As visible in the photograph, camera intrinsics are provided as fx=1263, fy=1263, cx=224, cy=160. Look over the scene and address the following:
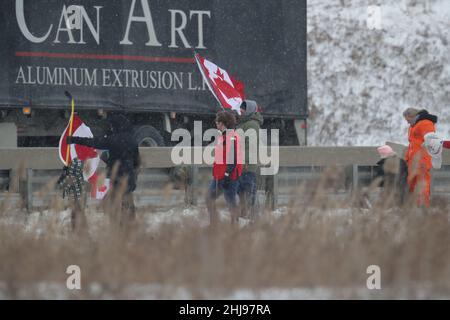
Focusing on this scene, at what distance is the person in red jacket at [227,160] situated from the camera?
43.1ft

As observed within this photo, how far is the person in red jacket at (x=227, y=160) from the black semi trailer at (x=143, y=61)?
25.2ft

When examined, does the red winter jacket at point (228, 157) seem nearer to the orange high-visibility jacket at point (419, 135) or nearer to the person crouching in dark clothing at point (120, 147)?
the person crouching in dark clothing at point (120, 147)

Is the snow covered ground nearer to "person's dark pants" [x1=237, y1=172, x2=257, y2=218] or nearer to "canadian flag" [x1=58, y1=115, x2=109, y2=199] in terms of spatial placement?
"person's dark pants" [x1=237, y1=172, x2=257, y2=218]

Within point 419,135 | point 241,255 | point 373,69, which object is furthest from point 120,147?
point 373,69

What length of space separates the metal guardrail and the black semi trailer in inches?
113

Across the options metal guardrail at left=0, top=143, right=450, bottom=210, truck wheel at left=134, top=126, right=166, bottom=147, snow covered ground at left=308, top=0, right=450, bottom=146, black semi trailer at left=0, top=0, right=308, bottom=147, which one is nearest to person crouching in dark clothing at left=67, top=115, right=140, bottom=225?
metal guardrail at left=0, top=143, right=450, bottom=210

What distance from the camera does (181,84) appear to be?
2227 cm

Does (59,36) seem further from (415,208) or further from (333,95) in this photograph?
(333,95)

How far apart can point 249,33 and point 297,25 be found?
0.97 metres

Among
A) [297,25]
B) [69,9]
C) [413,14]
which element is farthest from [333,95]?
[69,9]

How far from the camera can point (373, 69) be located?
49562mm

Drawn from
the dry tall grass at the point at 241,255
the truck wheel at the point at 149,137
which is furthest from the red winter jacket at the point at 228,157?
the truck wheel at the point at 149,137
